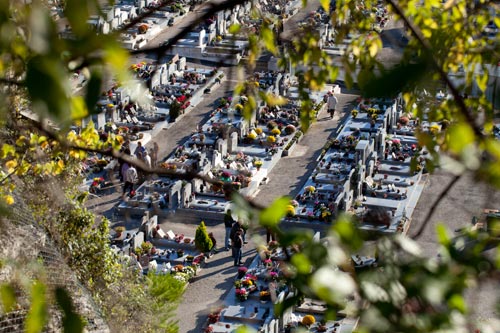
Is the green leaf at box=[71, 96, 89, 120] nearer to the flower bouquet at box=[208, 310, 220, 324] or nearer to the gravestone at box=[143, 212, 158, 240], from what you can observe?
the flower bouquet at box=[208, 310, 220, 324]

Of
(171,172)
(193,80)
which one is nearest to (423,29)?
(171,172)

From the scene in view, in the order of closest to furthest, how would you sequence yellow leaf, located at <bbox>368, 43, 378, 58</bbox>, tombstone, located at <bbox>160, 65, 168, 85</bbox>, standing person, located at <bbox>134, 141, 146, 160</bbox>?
yellow leaf, located at <bbox>368, 43, 378, 58</bbox>
standing person, located at <bbox>134, 141, 146, 160</bbox>
tombstone, located at <bbox>160, 65, 168, 85</bbox>

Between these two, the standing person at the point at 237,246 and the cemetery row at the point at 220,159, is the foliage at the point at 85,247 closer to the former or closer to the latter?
the standing person at the point at 237,246

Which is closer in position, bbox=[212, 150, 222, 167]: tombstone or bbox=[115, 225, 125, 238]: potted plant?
bbox=[115, 225, 125, 238]: potted plant

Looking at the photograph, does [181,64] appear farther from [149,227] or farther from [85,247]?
[85,247]

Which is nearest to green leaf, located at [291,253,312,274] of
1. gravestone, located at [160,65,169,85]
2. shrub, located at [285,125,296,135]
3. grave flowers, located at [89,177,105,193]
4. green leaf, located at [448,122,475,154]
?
green leaf, located at [448,122,475,154]

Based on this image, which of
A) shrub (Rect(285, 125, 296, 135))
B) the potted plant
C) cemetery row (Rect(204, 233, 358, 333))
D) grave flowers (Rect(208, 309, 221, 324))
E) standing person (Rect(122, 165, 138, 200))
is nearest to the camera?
cemetery row (Rect(204, 233, 358, 333))
